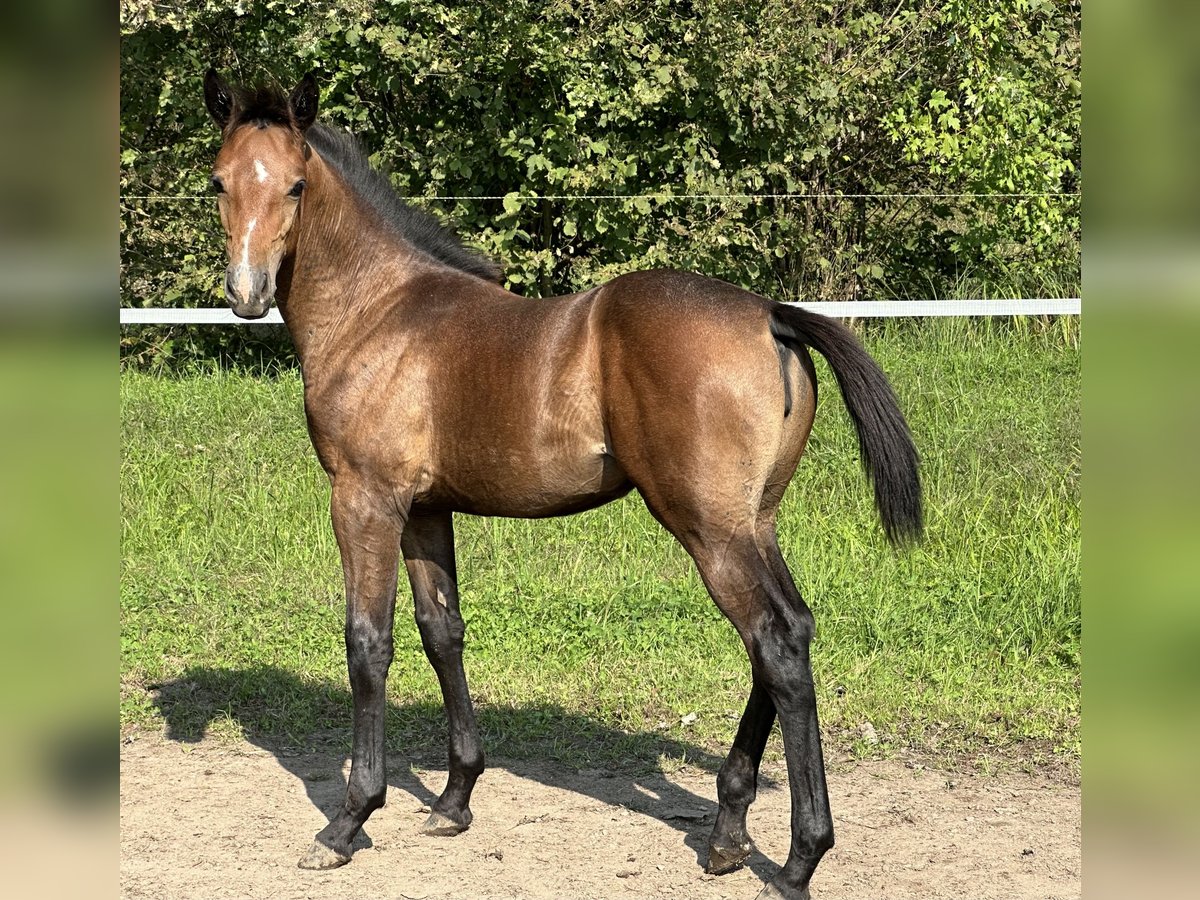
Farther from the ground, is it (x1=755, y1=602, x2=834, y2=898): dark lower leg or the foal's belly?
the foal's belly

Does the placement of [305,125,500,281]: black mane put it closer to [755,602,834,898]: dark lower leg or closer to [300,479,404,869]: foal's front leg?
[300,479,404,869]: foal's front leg

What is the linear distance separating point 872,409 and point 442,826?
2190 millimetres

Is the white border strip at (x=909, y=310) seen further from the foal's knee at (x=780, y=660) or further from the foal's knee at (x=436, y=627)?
the foal's knee at (x=780, y=660)

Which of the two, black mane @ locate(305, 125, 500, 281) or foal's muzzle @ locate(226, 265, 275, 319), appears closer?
foal's muzzle @ locate(226, 265, 275, 319)

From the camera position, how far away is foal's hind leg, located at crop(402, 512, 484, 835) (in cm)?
454

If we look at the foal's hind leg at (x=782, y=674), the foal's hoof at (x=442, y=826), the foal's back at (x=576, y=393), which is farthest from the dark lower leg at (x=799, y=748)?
the foal's hoof at (x=442, y=826)

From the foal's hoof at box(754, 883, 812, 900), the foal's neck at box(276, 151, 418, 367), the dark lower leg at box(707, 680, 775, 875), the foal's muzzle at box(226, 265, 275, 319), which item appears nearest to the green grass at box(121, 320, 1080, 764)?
the dark lower leg at box(707, 680, 775, 875)

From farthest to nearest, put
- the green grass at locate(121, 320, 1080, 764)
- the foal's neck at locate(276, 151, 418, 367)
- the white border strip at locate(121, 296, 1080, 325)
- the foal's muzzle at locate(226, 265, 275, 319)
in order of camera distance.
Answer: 1. the white border strip at locate(121, 296, 1080, 325)
2. the green grass at locate(121, 320, 1080, 764)
3. the foal's neck at locate(276, 151, 418, 367)
4. the foal's muzzle at locate(226, 265, 275, 319)

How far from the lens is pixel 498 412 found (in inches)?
160

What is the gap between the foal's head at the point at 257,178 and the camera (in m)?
3.87

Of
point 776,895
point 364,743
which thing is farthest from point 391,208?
point 776,895

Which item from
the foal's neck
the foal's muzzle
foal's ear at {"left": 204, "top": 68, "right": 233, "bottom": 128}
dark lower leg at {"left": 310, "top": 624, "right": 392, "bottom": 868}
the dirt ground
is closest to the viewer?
the foal's muzzle

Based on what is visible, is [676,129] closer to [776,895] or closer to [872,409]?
[872,409]
